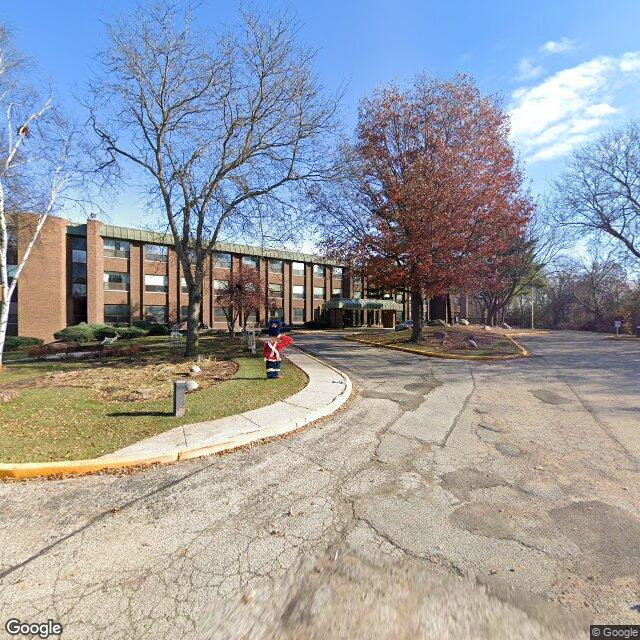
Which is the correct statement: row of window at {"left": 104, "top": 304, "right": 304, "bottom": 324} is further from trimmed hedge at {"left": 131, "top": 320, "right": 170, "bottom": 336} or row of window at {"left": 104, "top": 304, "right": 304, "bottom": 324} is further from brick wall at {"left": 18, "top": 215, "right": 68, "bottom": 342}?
brick wall at {"left": 18, "top": 215, "right": 68, "bottom": 342}

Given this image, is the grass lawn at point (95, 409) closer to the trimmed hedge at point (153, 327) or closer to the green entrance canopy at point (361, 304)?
the trimmed hedge at point (153, 327)

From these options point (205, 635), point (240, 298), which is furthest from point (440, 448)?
point (240, 298)

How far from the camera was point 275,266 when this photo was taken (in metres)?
48.1

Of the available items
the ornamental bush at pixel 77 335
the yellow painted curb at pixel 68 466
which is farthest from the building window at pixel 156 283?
the yellow painted curb at pixel 68 466

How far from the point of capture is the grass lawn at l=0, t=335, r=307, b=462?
17.2 feet

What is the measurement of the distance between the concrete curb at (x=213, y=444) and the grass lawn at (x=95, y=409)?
0.23 metres

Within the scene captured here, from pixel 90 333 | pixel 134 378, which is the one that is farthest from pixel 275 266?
pixel 134 378

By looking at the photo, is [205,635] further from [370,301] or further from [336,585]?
[370,301]

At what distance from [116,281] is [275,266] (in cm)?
1902

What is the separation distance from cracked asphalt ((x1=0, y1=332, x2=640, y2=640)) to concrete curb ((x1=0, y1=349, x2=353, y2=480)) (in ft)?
0.76

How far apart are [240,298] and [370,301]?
75.9 ft

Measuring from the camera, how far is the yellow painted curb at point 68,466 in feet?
14.5

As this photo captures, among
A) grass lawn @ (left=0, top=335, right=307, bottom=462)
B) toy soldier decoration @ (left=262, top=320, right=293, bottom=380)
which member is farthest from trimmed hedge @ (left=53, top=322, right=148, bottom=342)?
toy soldier decoration @ (left=262, top=320, right=293, bottom=380)

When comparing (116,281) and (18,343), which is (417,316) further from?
(116,281)
